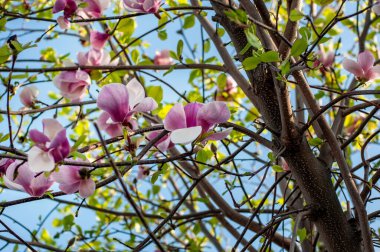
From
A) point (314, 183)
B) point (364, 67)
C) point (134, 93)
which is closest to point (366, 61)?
point (364, 67)

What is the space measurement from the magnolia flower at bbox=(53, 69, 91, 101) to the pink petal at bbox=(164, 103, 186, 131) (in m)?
0.42

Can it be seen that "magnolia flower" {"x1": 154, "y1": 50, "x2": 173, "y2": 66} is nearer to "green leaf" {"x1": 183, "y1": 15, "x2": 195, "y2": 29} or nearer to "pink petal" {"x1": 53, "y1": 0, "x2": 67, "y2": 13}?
"green leaf" {"x1": 183, "y1": 15, "x2": 195, "y2": 29}

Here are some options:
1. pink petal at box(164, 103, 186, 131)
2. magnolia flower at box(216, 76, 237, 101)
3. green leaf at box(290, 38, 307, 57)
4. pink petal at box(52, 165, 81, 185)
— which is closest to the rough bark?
green leaf at box(290, 38, 307, 57)

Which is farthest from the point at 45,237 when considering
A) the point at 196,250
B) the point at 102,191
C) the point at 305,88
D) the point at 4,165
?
the point at 305,88

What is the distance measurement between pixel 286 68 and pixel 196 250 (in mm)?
942

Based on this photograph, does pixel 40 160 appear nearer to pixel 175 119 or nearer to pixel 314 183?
pixel 175 119

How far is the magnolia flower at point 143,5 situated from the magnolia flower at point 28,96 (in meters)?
0.47

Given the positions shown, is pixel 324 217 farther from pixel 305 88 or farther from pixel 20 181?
pixel 20 181

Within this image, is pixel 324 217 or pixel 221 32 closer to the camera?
pixel 324 217

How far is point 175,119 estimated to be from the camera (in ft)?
2.08

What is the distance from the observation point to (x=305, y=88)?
0.84 m

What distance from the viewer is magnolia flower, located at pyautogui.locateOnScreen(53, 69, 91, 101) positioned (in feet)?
3.23

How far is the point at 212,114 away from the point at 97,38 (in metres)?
0.54

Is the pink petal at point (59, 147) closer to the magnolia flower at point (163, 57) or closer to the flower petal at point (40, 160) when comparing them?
the flower petal at point (40, 160)
